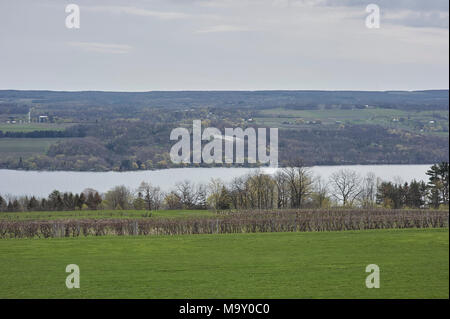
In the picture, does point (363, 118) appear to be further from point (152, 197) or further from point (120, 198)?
Answer: point (120, 198)

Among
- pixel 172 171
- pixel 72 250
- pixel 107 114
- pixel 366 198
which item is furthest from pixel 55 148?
pixel 72 250

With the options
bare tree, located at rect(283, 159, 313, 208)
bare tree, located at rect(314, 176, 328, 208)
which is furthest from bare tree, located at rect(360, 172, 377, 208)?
bare tree, located at rect(283, 159, 313, 208)

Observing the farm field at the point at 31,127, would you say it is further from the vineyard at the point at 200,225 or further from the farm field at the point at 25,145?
the vineyard at the point at 200,225

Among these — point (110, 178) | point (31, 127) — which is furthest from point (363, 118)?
point (31, 127)

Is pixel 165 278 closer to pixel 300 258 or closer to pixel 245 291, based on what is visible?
pixel 245 291

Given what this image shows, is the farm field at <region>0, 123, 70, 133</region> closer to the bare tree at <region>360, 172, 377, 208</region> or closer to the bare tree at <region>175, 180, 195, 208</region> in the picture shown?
the bare tree at <region>175, 180, 195, 208</region>

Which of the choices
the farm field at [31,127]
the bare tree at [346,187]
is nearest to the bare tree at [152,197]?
the bare tree at [346,187]
